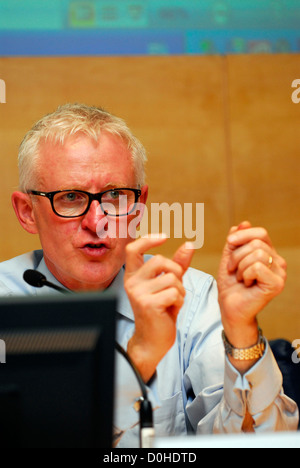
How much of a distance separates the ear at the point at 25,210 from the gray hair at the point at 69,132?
2 centimetres

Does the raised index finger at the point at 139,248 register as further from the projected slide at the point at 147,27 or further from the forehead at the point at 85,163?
the projected slide at the point at 147,27

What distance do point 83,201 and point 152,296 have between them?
0.43 metres

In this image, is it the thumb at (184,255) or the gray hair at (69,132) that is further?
the gray hair at (69,132)

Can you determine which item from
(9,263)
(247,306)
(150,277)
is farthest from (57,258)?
(247,306)

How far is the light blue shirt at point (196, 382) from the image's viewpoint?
3.37ft

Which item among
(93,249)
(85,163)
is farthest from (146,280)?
(85,163)

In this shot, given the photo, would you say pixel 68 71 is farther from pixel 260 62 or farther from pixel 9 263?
pixel 9 263

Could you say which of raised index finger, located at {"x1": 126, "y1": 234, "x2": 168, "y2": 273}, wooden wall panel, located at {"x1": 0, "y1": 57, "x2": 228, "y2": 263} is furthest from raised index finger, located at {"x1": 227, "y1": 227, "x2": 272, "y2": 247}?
wooden wall panel, located at {"x1": 0, "y1": 57, "x2": 228, "y2": 263}

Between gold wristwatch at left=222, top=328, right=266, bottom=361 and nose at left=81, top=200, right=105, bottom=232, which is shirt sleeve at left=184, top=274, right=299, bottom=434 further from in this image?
nose at left=81, top=200, right=105, bottom=232

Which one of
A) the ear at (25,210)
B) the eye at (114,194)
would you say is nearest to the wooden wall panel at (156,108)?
the ear at (25,210)

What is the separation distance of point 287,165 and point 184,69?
636 mm

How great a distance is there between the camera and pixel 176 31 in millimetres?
2432

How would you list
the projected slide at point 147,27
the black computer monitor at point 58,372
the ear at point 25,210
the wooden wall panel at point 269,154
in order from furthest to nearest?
1. the wooden wall panel at point 269,154
2. the projected slide at point 147,27
3. the ear at point 25,210
4. the black computer monitor at point 58,372

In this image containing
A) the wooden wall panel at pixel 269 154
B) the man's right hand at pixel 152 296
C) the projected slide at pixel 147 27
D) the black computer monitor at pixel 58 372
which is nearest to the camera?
the black computer monitor at pixel 58 372
